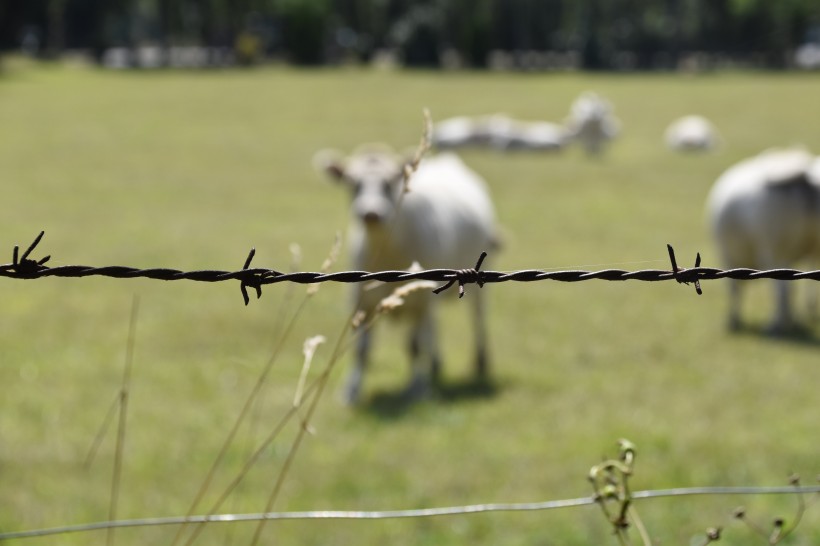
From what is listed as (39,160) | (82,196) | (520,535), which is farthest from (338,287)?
(39,160)

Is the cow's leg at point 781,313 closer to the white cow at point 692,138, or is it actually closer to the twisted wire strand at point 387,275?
the twisted wire strand at point 387,275

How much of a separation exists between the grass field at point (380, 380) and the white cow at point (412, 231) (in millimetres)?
369

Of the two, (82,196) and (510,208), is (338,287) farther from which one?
(82,196)

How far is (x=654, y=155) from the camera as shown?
2755 cm

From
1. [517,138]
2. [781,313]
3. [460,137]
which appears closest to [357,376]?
[781,313]

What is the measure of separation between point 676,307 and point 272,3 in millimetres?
63805

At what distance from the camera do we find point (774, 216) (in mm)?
9727

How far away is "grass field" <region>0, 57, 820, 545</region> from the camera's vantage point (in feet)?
20.2

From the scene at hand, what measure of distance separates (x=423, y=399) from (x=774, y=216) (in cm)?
348

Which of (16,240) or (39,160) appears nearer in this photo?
(16,240)

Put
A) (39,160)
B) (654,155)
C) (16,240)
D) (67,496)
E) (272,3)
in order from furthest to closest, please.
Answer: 1. (272,3)
2. (654,155)
3. (39,160)
4. (16,240)
5. (67,496)

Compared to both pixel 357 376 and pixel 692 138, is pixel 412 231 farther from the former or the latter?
pixel 692 138

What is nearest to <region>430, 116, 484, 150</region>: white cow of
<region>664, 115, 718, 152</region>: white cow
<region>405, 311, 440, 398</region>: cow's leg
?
<region>664, 115, 718, 152</region>: white cow

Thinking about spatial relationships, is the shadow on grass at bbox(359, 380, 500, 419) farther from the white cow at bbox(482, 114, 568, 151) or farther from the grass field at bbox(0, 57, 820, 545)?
the white cow at bbox(482, 114, 568, 151)
